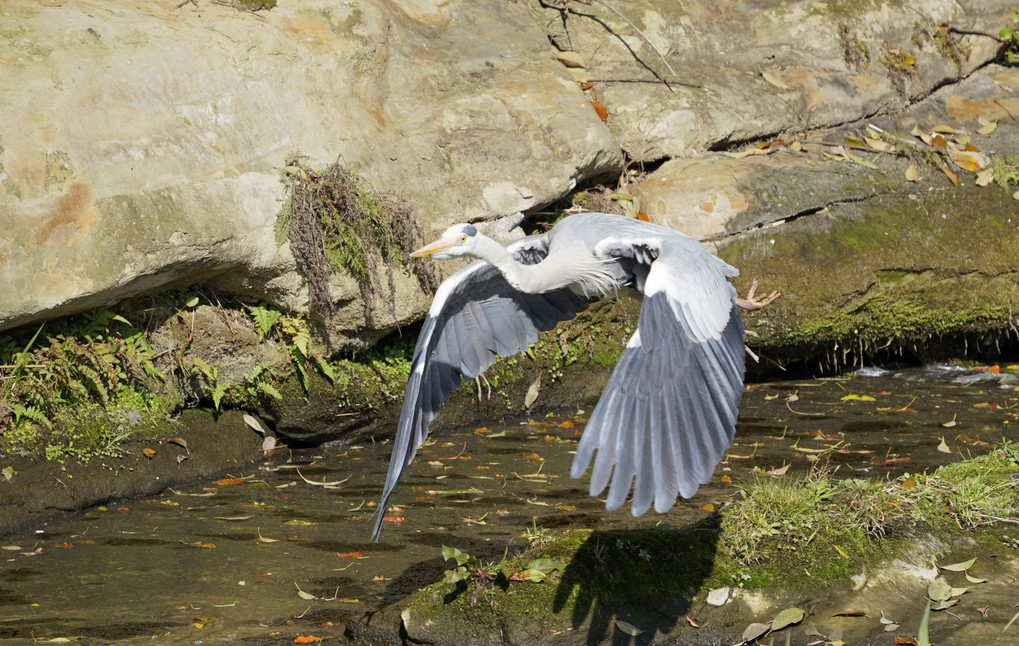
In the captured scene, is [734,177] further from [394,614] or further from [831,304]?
[394,614]

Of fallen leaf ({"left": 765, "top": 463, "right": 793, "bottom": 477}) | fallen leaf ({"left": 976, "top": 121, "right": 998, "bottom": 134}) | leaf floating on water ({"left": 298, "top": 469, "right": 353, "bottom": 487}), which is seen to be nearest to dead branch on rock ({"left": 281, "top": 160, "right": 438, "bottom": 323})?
leaf floating on water ({"left": 298, "top": 469, "right": 353, "bottom": 487})

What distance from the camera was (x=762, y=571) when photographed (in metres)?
4.31

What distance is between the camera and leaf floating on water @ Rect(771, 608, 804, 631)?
411cm

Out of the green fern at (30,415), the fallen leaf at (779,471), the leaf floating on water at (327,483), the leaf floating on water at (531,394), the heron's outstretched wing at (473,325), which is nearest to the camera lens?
the heron's outstretched wing at (473,325)

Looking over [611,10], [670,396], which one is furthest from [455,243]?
[611,10]

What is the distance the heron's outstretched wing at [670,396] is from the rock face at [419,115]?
3028mm

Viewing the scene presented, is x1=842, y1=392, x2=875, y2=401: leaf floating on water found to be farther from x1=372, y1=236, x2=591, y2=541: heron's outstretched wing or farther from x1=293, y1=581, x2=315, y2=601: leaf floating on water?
x1=293, y1=581, x2=315, y2=601: leaf floating on water

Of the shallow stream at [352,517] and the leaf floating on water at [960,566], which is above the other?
the leaf floating on water at [960,566]

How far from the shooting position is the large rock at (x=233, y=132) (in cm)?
609

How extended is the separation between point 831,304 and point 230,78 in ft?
14.9

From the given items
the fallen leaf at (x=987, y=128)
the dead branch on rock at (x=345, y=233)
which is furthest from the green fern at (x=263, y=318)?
the fallen leaf at (x=987, y=128)

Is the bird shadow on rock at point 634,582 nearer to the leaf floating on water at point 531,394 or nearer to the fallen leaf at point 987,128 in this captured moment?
the leaf floating on water at point 531,394

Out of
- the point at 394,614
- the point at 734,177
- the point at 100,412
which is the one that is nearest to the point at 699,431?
the point at 394,614

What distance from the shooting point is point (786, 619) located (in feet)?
13.5
